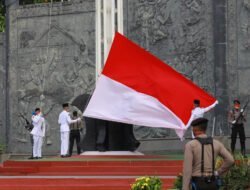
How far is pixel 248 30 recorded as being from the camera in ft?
83.7

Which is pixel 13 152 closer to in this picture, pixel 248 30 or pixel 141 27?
pixel 141 27

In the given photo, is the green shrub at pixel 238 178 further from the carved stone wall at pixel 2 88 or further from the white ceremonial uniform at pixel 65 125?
the carved stone wall at pixel 2 88

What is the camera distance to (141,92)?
58.1 ft

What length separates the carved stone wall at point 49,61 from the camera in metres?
29.1

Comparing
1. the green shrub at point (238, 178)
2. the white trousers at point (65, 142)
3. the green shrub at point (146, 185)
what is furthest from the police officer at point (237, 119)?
the green shrub at point (146, 185)

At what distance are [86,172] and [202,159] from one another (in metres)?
9.22

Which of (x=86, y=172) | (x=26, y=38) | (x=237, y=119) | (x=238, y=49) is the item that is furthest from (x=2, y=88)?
(x=86, y=172)

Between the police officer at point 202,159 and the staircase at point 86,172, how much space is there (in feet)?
17.9

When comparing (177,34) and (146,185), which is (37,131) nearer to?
(177,34)

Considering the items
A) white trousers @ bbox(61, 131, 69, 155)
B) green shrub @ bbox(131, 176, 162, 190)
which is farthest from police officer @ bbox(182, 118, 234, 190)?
white trousers @ bbox(61, 131, 69, 155)

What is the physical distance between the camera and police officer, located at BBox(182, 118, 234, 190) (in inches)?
340

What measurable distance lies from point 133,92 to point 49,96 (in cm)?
1221

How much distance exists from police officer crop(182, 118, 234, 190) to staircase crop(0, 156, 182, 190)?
5464 mm

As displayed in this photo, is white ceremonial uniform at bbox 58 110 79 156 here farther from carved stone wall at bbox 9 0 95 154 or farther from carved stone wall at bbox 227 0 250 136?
carved stone wall at bbox 9 0 95 154
